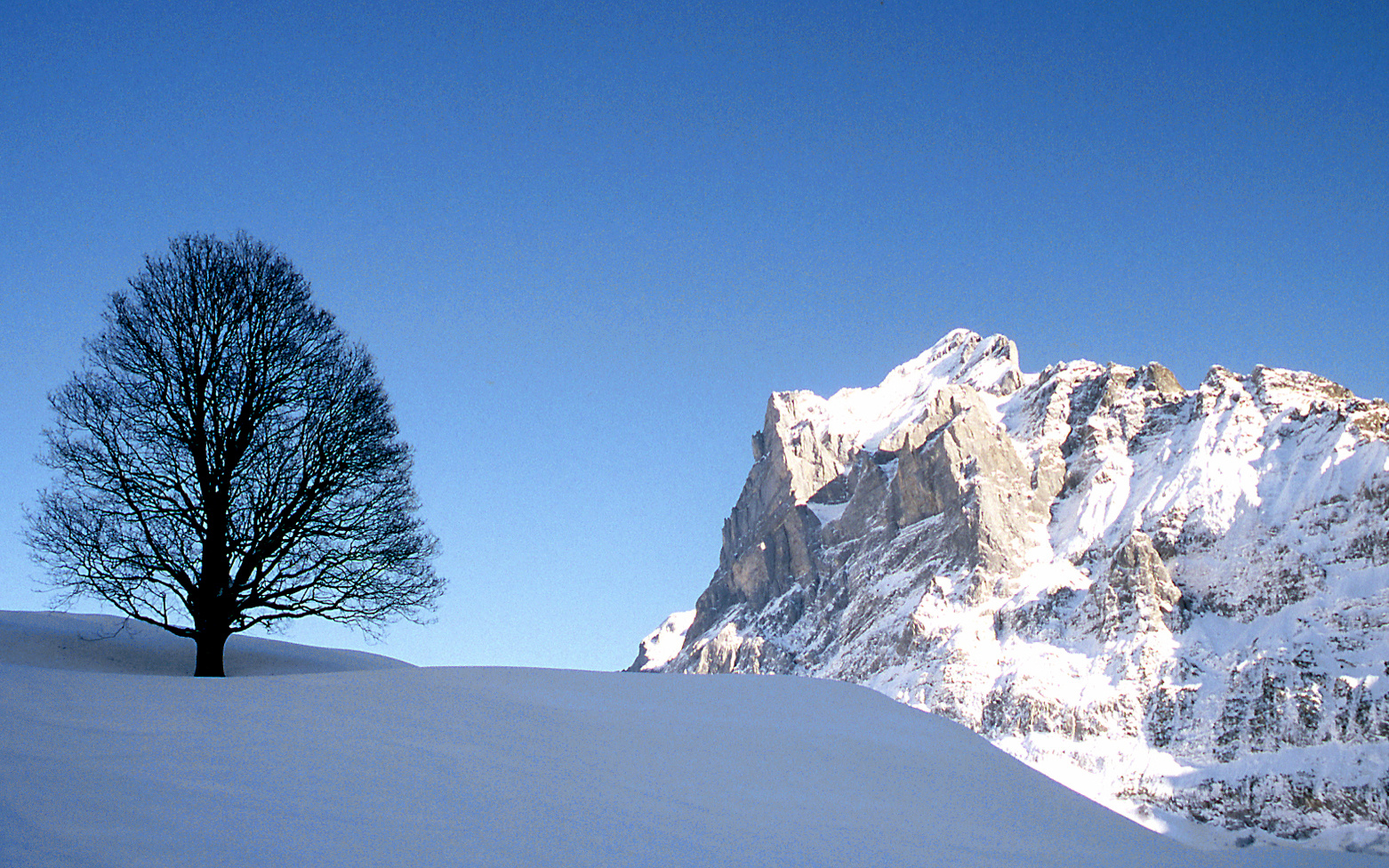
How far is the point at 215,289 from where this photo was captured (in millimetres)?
12148

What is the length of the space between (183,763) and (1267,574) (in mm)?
229366

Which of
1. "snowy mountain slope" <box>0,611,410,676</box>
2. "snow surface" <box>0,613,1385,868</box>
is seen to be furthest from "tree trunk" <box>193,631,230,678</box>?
"snow surface" <box>0,613,1385,868</box>

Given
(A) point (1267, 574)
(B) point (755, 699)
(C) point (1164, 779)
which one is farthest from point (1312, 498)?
(B) point (755, 699)

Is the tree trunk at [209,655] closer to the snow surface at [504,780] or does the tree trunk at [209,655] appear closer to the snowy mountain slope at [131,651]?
the snowy mountain slope at [131,651]

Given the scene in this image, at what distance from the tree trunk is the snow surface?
2.59m

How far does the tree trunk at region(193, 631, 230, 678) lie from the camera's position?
11273mm

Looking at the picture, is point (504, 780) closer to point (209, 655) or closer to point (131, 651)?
point (209, 655)

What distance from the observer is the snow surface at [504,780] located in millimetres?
4824

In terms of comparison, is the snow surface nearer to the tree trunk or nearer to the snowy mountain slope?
the tree trunk

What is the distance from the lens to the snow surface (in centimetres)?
482

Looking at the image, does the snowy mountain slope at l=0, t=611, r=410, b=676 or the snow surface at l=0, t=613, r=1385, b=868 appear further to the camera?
the snowy mountain slope at l=0, t=611, r=410, b=676

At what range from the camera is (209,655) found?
11.4 m

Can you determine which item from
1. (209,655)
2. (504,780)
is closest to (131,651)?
(209,655)

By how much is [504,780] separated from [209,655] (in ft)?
23.4
